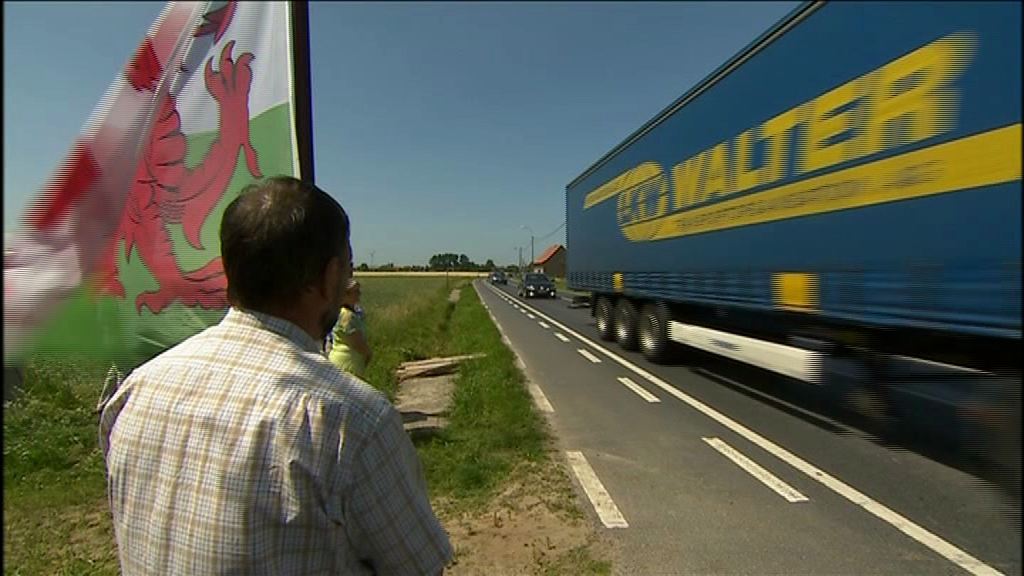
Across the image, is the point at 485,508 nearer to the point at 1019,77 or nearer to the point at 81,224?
the point at 81,224

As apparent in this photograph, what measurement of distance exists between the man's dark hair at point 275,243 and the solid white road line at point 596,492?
3039mm

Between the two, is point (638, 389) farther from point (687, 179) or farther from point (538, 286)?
point (538, 286)

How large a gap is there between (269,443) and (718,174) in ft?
20.9

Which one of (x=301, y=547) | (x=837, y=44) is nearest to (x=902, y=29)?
(x=837, y=44)

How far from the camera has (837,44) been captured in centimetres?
397

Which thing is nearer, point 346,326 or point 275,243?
point 275,243

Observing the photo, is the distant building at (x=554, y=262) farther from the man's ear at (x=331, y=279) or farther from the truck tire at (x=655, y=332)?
the man's ear at (x=331, y=279)

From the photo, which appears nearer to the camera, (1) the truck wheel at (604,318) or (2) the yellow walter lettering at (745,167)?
(2) the yellow walter lettering at (745,167)

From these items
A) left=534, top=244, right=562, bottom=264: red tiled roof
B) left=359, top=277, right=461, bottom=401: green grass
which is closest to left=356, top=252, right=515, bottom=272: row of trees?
left=534, top=244, right=562, bottom=264: red tiled roof

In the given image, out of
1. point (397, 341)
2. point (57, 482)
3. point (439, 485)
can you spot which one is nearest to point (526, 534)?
point (439, 485)

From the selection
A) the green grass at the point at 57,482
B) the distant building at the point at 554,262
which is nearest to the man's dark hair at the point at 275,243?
the green grass at the point at 57,482

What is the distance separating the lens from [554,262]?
6644 cm

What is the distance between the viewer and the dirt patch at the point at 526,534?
3.14m

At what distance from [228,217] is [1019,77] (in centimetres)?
133
